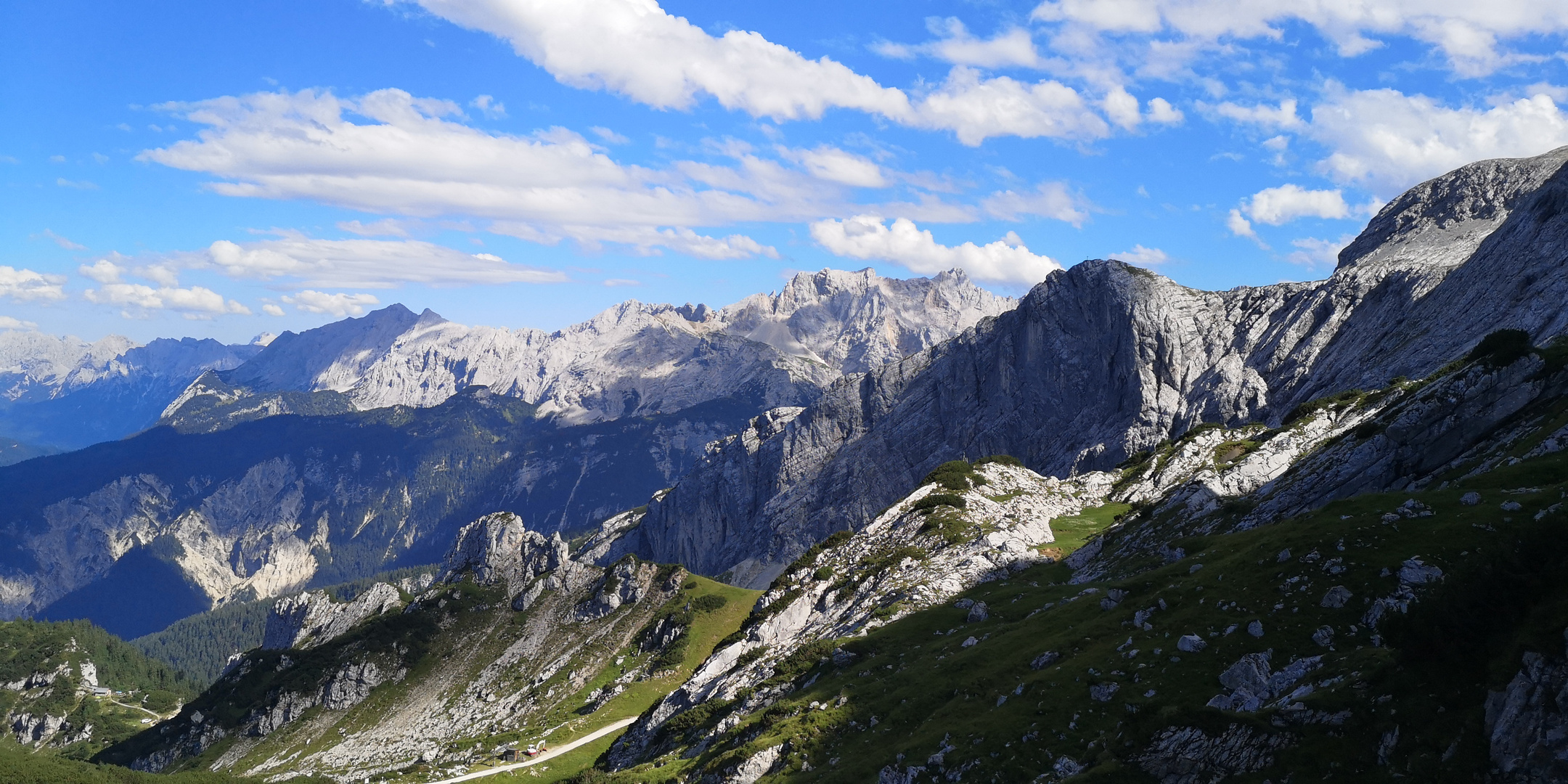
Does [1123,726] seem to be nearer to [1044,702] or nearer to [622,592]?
[1044,702]

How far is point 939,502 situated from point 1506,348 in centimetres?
6104

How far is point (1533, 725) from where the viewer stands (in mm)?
21750

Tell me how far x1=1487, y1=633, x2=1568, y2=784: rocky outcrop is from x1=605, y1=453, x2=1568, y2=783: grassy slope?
548 millimetres

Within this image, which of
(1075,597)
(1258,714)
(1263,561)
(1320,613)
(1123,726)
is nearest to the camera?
(1258,714)

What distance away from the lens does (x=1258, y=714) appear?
2773 centimetres

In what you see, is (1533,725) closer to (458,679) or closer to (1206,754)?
(1206,754)

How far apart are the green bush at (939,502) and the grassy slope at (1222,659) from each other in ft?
133

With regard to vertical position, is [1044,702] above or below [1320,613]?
below

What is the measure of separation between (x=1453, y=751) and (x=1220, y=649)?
16.1 metres

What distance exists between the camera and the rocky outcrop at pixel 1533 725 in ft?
69.5

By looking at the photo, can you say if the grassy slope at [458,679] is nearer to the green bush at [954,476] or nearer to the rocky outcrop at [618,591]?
the rocky outcrop at [618,591]

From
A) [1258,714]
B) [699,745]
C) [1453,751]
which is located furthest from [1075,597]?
[1453,751]

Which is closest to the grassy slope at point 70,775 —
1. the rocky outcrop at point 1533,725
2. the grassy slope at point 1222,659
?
the grassy slope at point 1222,659

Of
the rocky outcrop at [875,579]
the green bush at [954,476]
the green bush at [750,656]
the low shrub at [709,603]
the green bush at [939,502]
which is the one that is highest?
the green bush at [954,476]
